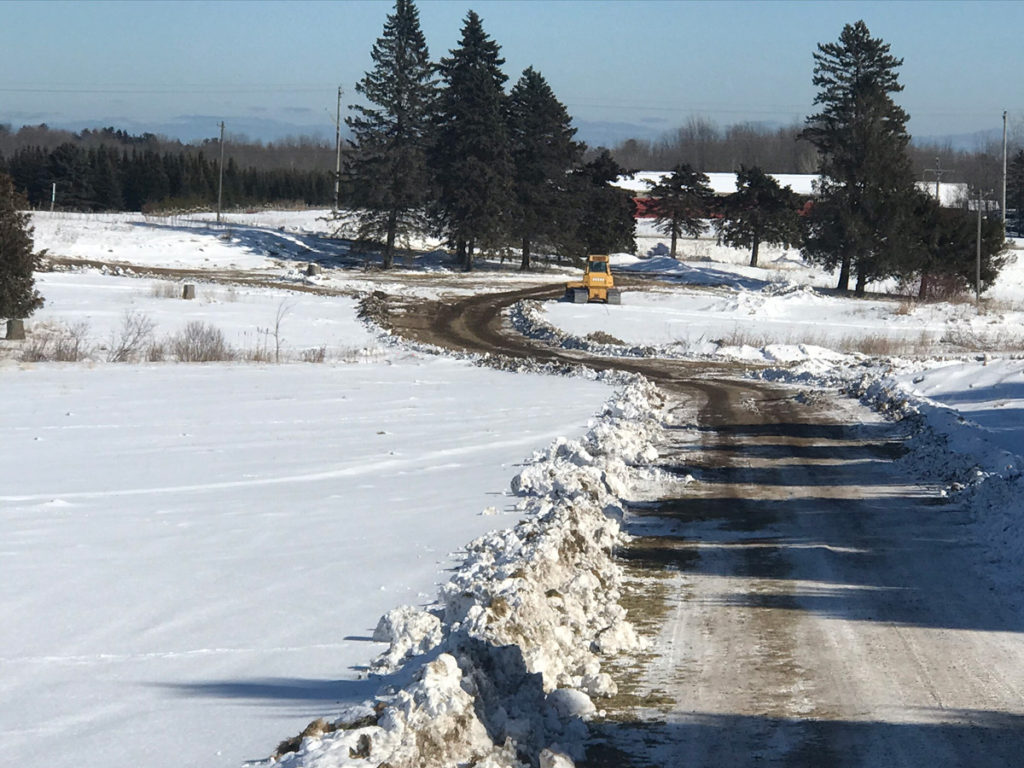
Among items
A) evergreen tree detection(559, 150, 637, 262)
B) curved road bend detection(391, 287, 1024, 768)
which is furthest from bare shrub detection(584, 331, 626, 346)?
evergreen tree detection(559, 150, 637, 262)

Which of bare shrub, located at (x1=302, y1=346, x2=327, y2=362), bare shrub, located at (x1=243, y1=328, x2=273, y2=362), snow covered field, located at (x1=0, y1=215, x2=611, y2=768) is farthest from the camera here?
bare shrub, located at (x1=302, y1=346, x2=327, y2=362)

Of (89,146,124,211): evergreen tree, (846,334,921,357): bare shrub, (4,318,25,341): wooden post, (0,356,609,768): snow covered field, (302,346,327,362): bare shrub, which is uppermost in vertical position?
(89,146,124,211): evergreen tree

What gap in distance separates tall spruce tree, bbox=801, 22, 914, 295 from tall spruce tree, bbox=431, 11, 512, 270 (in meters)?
17.3

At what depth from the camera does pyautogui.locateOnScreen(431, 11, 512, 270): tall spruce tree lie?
6450 centimetres

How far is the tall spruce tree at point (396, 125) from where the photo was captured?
2581 inches

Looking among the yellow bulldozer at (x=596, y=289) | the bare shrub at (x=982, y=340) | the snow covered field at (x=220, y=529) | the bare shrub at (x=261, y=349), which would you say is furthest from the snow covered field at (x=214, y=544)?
the yellow bulldozer at (x=596, y=289)

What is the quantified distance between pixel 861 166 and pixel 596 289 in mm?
16786

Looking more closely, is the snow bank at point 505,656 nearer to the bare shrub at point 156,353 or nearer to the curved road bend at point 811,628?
the curved road bend at point 811,628

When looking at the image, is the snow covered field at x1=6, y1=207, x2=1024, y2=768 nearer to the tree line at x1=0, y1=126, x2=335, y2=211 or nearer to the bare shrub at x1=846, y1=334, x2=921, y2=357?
the bare shrub at x1=846, y1=334, x2=921, y2=357

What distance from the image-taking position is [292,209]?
320 feet

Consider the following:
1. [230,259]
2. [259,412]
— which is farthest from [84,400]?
[230,259]

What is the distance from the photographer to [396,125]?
66688 millimetres

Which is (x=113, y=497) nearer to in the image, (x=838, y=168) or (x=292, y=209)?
(x=838, y=168)

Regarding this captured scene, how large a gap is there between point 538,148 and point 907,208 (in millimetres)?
21741
